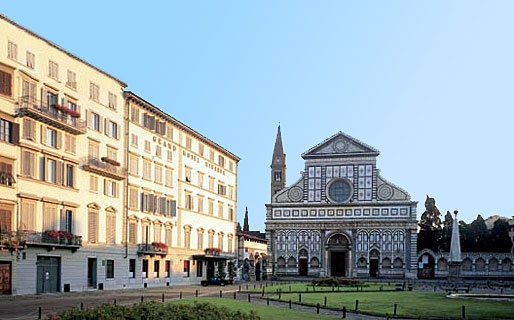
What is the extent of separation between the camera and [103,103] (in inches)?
2061

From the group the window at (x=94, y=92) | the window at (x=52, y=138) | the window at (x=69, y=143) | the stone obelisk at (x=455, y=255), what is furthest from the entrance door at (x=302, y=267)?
the window at (x=52, y=138)

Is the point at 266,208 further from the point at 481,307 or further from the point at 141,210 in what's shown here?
the point at 481,307

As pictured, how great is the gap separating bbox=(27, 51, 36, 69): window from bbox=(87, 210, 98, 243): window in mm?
12100

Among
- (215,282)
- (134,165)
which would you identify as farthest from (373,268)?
(134,165)

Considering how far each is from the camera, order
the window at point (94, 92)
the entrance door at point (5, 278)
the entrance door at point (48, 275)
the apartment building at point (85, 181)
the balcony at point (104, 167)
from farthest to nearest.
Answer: the window at point (94, 92)
the balcony at point (104, 167)
the entrance door at point (48, 275)
the apartment building at point (85, 181)
the entrance door at point (5, 278)

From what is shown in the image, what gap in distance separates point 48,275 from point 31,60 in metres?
14.2

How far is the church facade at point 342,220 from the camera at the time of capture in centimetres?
9925

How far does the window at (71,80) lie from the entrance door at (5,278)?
13939 millimetres

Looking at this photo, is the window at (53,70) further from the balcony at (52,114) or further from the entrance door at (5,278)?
the entrance door at (5,278)

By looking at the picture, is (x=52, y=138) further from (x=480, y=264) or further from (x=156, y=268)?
(x=480, y=264)

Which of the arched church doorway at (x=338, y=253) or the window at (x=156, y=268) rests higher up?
the window at (x=156, y=268)

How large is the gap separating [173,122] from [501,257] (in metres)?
56.2

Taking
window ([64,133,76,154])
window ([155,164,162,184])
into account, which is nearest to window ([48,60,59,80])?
window ([64,133,76,154])

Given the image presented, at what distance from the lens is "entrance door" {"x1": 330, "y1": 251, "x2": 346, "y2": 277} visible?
10169cm
